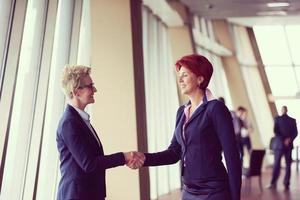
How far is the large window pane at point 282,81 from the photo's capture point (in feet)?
47.0

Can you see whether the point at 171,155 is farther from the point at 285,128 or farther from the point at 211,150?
the point at 285,128

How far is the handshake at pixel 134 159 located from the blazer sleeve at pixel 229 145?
63 cm

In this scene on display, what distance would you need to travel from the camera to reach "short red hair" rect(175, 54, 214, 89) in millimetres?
1958

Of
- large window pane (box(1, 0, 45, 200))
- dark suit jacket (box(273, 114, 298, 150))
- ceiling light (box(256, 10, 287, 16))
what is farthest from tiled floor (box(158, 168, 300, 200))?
ceiling light (box(256, 10, 287, 16))

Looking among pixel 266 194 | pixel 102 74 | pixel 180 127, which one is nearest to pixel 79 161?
pixel 180 127

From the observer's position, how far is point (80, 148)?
6.46 ft

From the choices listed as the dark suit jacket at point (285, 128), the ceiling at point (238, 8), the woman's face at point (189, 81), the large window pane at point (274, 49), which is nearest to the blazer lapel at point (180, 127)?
the woman's face at point (189, 81)

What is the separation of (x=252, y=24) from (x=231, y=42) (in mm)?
1018

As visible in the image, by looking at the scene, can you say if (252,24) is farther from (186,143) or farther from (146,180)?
(186,143)

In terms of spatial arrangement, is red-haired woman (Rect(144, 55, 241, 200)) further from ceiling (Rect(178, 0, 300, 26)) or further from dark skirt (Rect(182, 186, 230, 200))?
ceiling (Rect(178, 0, 300, 26))

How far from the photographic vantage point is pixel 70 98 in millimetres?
2209

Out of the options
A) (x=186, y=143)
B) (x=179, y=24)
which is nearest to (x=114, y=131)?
(x=186, y=143)

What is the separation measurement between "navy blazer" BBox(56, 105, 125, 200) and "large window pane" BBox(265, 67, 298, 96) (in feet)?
43.1

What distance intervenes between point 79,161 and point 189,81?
26.7 inches
